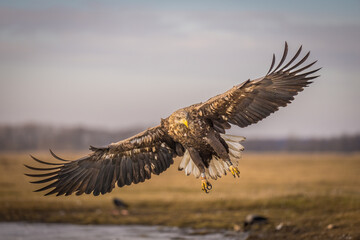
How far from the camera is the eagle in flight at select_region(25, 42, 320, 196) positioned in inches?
406

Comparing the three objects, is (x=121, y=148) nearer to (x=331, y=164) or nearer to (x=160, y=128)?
(x=160, y=128)

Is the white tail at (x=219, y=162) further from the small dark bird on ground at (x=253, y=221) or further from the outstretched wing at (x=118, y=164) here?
the small dark bird on ground at (x=253, y=221)

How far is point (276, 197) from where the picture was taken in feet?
74.0

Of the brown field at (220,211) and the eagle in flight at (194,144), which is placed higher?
the eagle in flight at (194,144)

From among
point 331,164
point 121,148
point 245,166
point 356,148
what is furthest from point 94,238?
point 356,148

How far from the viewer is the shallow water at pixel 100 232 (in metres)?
16.1

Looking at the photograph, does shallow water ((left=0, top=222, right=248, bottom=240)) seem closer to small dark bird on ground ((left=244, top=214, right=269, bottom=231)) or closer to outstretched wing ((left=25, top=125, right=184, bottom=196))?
A: small dark bird on ground ((left=244, top=214, right=269, bottom=231))

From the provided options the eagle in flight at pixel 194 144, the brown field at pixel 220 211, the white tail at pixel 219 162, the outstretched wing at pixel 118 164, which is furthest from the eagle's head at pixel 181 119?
the brown field at pixel 220 211

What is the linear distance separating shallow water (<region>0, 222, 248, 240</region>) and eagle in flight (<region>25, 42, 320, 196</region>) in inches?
204

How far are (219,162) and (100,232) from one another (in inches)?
292

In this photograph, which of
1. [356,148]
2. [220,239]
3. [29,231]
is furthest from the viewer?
[356,148]

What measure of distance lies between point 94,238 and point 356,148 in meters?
119

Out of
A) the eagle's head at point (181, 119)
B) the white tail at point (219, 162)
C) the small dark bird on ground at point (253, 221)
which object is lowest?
the small dark bird on ground at point (253, 221)

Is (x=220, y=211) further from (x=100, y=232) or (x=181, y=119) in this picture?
(x=181, y=119)
